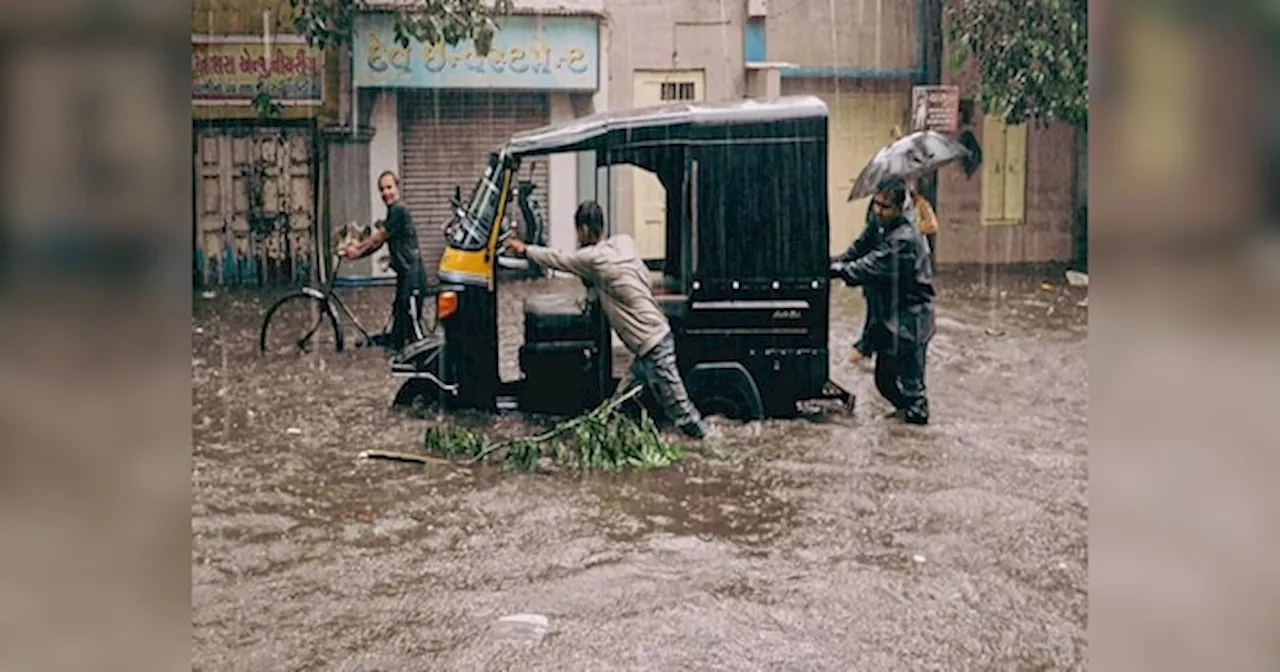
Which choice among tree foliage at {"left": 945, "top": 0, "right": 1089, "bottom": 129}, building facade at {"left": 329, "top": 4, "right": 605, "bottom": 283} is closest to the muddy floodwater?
building facade at {"left": 329, "top": 4, "right": 605, "bottom": 283}

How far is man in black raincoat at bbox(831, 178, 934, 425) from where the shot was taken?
5.77 metres

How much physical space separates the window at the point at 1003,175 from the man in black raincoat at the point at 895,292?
33.5 inches

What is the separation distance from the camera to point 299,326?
6.13m

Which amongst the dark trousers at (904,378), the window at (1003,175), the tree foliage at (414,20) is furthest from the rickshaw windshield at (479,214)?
the window at (1003,175)

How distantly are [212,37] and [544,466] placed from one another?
2086mm

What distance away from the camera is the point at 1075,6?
19.2 feet

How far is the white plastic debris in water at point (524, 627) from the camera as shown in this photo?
4203 mm

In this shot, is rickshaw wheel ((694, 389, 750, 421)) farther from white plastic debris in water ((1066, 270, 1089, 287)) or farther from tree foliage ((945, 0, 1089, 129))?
tree foliage ((945, 0, 1089, 129))

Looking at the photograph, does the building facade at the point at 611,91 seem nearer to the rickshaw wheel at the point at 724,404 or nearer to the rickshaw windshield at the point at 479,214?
the rickshaw windshield at the point at 479,214

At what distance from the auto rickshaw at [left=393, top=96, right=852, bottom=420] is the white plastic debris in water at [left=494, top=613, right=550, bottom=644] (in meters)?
1.51

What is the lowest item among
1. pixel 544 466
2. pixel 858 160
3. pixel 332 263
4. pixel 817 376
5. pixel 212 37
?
pixel 544 466
